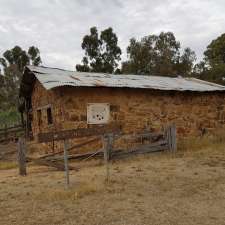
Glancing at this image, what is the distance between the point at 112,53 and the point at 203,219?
31903 millimetres

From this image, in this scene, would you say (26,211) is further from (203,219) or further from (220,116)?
(220,116)

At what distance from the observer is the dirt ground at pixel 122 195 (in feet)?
17.5

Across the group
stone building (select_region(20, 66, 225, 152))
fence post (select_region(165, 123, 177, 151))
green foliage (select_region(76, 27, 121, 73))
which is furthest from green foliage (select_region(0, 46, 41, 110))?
fence post (select_region(165, 123, 177, 151))

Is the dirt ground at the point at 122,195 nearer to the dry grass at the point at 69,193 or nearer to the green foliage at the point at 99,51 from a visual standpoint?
the dry grass at the point at 69,193

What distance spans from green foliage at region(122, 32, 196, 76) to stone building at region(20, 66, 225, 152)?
19.0 meters

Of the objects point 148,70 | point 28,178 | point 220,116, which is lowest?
point 28,178

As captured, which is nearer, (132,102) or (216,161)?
(216,161)

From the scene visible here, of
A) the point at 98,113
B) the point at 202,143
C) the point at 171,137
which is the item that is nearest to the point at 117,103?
the point at 98,113

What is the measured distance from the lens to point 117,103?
43.2 feet

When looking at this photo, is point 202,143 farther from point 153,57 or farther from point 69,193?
point 153,57

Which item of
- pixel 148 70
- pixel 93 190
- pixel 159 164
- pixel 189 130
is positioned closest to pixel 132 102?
pixel 189 130

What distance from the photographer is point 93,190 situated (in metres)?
6.94

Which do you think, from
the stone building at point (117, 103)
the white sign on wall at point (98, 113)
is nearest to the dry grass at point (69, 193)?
the stone building at point (117, 103)

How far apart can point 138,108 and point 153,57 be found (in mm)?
22406
